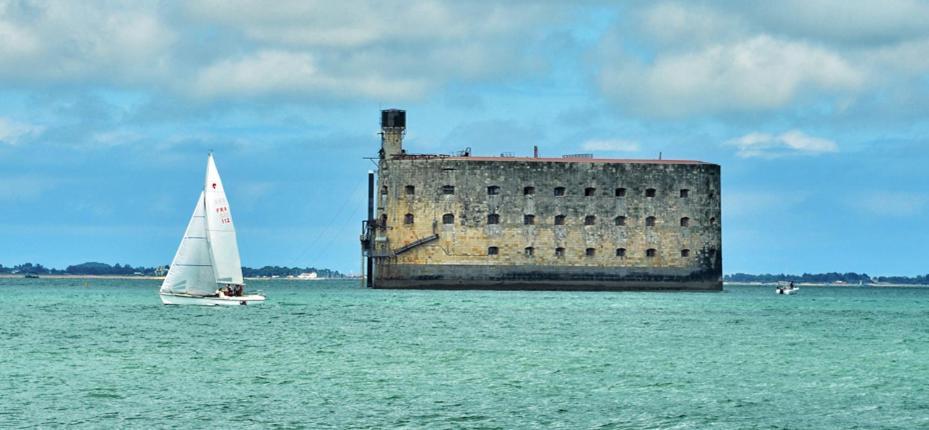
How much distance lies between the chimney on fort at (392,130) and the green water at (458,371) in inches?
874

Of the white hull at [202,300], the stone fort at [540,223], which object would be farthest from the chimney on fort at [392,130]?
the white hull at [202,300]

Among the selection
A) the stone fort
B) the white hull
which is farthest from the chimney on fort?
the white hull

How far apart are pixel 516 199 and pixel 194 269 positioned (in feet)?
73.4

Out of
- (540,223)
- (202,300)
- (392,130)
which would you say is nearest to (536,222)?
(540,223)

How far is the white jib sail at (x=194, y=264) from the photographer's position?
46750mm

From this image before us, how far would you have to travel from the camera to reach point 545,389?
23672 mm

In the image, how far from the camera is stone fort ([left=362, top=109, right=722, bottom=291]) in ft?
219

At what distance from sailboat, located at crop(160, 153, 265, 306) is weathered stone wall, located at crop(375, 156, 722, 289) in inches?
748

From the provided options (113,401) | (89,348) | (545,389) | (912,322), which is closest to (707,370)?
(545,389)

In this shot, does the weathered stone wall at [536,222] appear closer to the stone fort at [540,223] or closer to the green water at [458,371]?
the stone fort at [540,223]

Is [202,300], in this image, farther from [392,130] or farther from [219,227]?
[392,130]

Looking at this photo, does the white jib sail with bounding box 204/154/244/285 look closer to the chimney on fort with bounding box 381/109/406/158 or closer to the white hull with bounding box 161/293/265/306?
the white hull with bounding box 161/293/265/306

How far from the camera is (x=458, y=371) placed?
1045 inches

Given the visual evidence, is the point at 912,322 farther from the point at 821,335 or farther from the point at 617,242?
the point at 617,242
